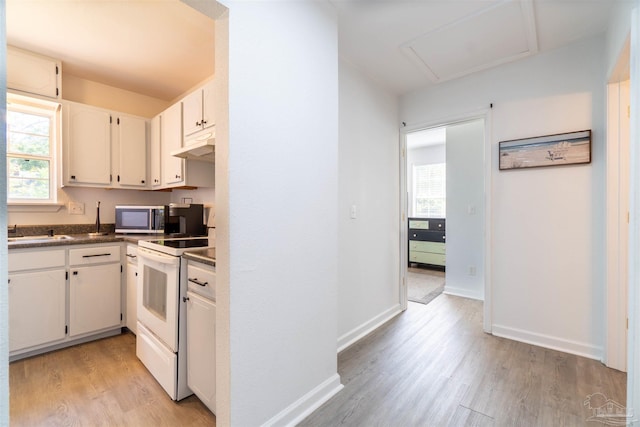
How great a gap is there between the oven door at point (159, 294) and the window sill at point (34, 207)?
151cm

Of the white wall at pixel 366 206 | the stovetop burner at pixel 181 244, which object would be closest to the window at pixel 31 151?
the stovetop burner at pixel 181 244

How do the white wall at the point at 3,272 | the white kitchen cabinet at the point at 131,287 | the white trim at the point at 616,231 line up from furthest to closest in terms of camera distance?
the white kitchen cabinet at the point at 131,287 → the white trim at the point at 616,231 → the white wall at the point at 3,272

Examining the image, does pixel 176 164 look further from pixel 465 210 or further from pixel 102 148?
pixel 465 210

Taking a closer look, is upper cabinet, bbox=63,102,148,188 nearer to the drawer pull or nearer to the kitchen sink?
the kitchen sink

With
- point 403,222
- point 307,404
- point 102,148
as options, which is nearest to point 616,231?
point 403,222

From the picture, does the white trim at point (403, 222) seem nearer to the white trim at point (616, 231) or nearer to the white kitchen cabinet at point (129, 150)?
the white trim at point (616, 231)

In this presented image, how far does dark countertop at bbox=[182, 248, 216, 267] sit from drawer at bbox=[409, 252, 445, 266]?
4.56 meters

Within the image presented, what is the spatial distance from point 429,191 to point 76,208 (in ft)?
19.8

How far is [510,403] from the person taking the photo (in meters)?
1.62

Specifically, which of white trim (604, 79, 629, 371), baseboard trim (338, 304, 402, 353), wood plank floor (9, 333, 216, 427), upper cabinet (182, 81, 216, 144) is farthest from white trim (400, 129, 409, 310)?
wood plank floor (9, 333, 216, 427)

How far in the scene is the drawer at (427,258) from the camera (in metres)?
5.10

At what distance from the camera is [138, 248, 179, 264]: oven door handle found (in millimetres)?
1639

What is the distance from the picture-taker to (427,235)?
5.29 meters

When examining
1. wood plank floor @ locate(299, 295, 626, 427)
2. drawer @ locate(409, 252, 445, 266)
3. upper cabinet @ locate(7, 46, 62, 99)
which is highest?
upper cabinet @ locate(7, 46, 62, 99)
